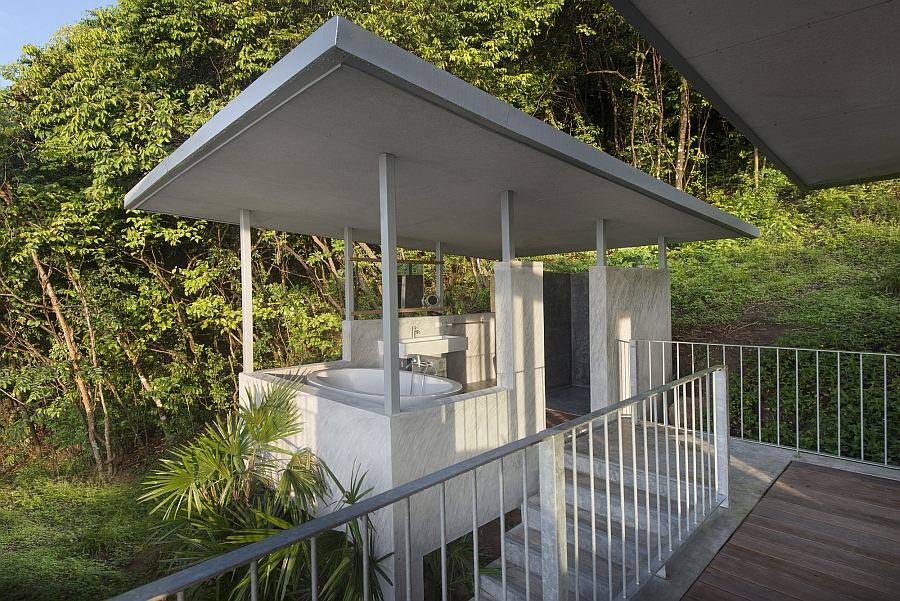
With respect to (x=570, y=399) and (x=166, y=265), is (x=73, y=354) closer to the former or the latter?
(x=166, y=265)

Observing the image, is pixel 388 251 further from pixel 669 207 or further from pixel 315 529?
pixel 669 207

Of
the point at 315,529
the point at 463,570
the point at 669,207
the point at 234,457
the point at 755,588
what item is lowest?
the point at 463,570

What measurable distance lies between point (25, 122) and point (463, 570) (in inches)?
309

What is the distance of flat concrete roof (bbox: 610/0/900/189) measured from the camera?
1.76 m

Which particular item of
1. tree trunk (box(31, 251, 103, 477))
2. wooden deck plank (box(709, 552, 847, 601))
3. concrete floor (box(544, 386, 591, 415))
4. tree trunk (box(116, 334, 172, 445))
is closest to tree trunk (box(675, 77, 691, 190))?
concrete floor (box(544, 386, 591, 415))

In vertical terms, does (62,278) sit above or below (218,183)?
below

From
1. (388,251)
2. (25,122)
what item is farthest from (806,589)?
(25,122)

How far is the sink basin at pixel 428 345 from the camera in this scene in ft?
17.6

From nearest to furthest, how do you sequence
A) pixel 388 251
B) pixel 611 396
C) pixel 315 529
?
Result: pixel 315 529, pixel 388 251, pixel 611 396

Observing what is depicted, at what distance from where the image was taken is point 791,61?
2.12 metres

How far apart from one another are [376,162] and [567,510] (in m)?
2.73

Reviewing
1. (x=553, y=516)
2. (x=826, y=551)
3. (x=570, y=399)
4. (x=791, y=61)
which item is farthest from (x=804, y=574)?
(x=570, y=399)

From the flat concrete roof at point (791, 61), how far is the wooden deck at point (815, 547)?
2.41 m

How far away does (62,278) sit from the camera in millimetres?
6980
